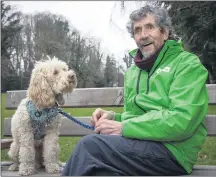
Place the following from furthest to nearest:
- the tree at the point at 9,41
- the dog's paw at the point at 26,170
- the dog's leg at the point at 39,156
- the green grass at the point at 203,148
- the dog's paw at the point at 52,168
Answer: the tree at the point at 9,41
the green grass at the point at 203,148
the dog's leg at the point at 39,156
the dog's paw at the point at 52,168
the dog's paw at the point at 26,170

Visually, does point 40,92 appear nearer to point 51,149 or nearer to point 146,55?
point 51,149

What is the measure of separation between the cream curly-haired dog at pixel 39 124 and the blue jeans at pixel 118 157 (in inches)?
52.0

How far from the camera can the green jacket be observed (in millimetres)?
2518

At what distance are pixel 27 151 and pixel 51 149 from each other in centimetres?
26

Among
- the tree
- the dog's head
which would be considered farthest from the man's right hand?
the tree

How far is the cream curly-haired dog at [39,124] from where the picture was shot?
3830 mm

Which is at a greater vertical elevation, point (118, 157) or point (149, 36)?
point (149, 36)

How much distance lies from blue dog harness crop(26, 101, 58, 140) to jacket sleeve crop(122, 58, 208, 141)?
1.41 metres

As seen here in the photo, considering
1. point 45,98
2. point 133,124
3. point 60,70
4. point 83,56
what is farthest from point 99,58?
point 133,124

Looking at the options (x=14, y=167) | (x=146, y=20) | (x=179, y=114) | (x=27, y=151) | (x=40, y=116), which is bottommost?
(x=14, y=167)

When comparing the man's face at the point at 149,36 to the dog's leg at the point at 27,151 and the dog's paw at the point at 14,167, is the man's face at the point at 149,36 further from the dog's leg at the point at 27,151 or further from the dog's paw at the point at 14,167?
the dog's paw at the point at 14,167

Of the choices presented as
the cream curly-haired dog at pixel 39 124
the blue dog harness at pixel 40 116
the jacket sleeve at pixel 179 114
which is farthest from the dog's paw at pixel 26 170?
the jacket sleeve at pixel 179 114

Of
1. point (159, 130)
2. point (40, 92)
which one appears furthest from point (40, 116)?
point (159, 130)

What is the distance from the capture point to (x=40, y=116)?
151 inches
